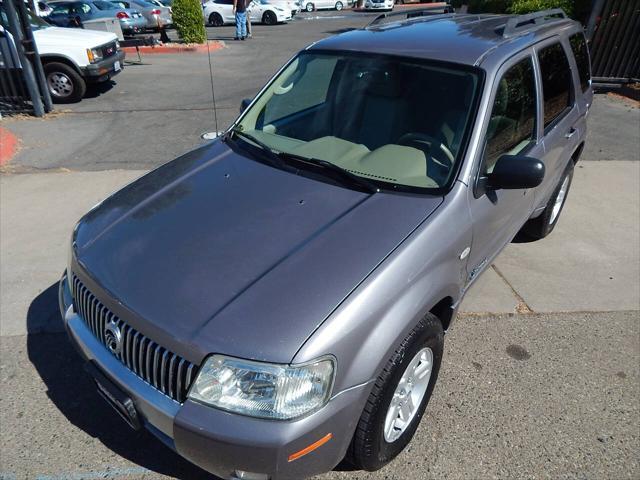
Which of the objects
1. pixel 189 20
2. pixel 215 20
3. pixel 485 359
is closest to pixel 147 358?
pixel 485 359

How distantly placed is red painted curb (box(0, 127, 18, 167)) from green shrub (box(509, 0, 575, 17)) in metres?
10.4

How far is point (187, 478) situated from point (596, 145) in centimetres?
761

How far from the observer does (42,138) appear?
7.50 m

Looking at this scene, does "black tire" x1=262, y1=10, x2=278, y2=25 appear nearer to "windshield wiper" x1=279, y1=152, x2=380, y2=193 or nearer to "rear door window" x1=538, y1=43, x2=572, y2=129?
"rear door window" x1=538, y1=43, x2=572, y2=129

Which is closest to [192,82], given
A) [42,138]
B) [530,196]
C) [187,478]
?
[42,138]

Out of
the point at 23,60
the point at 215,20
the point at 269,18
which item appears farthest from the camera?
the point at 215,20

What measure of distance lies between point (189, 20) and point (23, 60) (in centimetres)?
859

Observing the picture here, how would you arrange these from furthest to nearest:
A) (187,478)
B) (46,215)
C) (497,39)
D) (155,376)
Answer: (46,215) < (497,39) < (187,478) < (155,376)

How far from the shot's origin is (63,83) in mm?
9297

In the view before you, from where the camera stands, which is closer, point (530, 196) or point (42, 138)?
point (530, 196)

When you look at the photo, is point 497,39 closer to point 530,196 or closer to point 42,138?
point 530,196

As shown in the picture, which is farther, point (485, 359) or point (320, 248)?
point (485, 359)

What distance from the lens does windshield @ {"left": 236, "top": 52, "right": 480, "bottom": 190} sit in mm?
2746

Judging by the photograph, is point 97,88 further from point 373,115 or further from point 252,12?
point 252,12
